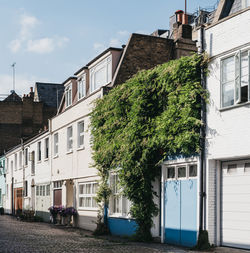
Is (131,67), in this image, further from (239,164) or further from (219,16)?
(239,164)

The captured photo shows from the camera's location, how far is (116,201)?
71.4 feet

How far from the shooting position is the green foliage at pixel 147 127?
52.3ft

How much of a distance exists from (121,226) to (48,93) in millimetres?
38654

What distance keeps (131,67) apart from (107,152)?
16.6ft

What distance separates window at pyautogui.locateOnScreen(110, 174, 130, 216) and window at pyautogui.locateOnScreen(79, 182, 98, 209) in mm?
2395

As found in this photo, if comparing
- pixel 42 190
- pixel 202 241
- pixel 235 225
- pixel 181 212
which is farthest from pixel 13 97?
pixel 235 225

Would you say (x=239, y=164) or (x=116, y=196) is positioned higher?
(x=239, y=164)

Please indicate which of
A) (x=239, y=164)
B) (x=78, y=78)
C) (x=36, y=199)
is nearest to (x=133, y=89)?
(x=239, y=164)

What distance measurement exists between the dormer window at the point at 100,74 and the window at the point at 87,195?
16.4ft

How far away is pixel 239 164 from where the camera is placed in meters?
14.7

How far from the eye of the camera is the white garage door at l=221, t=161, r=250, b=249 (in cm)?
1418

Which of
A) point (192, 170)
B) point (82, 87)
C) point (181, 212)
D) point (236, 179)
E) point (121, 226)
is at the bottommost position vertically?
point (121, 226)

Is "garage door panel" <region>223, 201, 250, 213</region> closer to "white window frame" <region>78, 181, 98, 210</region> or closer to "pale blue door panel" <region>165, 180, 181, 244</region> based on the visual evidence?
"pale blue door panel" <region>165, 180, 181, 244</region>

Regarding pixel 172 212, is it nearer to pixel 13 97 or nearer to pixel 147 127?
pixel 147 127
